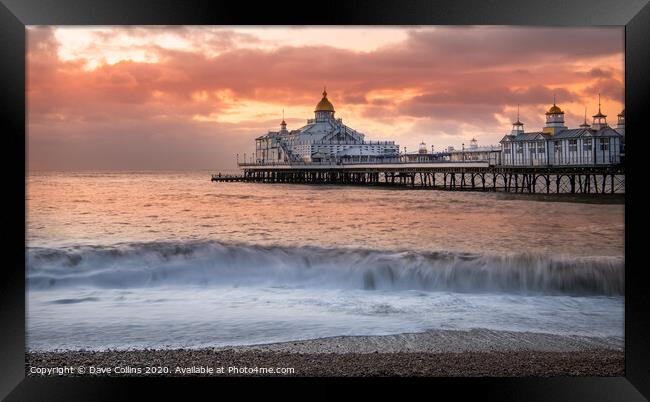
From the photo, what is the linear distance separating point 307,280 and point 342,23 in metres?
2.45

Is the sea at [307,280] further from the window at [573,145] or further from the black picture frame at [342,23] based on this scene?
the window at [573,145]

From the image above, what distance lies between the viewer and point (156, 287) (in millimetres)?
4832

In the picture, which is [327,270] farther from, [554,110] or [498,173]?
[498,173]

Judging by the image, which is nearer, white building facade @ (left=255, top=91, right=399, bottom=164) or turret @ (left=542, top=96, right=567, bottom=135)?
turret @ (left=542, top=96, right=567, bottom=135)

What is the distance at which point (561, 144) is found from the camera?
30.2ft

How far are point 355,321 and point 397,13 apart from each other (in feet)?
6.42

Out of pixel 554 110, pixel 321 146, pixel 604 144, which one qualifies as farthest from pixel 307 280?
pixel 321 146

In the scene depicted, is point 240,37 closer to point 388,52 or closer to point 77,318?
point 388,52

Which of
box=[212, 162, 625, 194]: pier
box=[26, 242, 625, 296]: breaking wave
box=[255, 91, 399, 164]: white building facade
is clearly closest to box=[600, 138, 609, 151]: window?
box=[212, 162, 625, 194]: pier

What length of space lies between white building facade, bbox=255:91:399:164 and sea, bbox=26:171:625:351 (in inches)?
75.9

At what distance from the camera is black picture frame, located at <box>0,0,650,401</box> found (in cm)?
307

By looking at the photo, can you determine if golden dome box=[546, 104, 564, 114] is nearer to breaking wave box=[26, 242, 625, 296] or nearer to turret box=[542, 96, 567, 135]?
turret box=[542, 96, 567, 135]

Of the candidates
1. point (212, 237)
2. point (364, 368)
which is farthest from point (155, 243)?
point (364, 368)

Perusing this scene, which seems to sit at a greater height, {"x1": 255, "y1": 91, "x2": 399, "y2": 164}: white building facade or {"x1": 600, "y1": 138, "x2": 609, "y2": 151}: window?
{"x1": 255, "y1": 91, "x2": 399, "y2": 164}: white building facade
